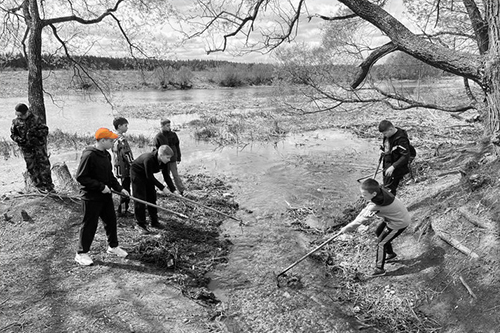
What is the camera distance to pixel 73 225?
5.73 metres

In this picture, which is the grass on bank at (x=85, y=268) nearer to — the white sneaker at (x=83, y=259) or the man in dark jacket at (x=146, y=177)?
the white sneaker at (x=83, y=259)

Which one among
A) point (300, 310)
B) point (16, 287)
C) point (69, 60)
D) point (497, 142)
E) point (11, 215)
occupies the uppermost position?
point (69, 60)

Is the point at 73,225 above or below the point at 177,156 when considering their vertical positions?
below

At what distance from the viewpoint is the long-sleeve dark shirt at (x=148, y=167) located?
541cm

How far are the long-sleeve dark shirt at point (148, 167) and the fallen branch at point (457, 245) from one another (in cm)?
420

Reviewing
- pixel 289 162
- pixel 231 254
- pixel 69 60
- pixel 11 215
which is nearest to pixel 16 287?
pixel 11 215

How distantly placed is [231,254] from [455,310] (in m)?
3.13

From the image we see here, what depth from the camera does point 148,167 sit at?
5398 millimetres

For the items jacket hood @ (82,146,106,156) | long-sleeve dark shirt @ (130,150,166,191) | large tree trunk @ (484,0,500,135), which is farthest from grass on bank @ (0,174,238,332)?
large tree trunk @ (484,0,500,135)

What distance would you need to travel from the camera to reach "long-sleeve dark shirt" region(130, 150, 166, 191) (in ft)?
17.7

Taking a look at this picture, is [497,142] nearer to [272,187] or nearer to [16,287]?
[272,187]

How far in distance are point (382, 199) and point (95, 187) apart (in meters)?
3.60

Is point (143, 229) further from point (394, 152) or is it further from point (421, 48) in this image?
point (421, 48)

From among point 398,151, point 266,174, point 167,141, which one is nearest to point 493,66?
point 398,151
